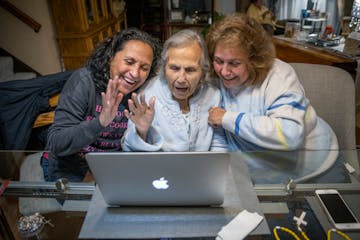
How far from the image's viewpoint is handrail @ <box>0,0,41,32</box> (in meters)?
2.92

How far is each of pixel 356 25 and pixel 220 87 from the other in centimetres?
222

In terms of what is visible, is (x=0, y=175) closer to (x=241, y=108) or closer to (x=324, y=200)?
(x=241, y=108)

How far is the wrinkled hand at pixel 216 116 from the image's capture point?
50.0 inches

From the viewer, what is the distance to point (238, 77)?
4.14ft

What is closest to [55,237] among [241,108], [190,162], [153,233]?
[153,233]

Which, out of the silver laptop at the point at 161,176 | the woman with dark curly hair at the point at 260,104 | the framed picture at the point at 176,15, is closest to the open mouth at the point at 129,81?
the woman with dark curly hair at the point at 260,104

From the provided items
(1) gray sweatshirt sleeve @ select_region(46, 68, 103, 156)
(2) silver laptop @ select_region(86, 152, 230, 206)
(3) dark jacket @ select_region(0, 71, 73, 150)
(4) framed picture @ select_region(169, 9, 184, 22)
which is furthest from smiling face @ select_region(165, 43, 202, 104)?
(4) framed picture @ select_region(169, 9, 184, 22)

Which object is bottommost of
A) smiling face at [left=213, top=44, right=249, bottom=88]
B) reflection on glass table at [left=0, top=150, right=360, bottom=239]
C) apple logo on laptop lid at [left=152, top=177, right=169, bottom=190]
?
reflection on glass table at [left=0, top=150, right=360, bottom=239]

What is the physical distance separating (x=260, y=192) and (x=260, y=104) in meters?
0.42

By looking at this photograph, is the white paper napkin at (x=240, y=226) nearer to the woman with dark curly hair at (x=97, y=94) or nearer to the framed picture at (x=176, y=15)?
the woman with dark curly hair at (x=97, y=94)

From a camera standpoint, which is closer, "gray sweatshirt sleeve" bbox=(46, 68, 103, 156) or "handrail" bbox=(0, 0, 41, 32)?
"gray sweatshirt sleeve" bbox=(46, 68, 103, 156)

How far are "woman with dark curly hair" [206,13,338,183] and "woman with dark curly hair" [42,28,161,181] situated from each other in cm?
32

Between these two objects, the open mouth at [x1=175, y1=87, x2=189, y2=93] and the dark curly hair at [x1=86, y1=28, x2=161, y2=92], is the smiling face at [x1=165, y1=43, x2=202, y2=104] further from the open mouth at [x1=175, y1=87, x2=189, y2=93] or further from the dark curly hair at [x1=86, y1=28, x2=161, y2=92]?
the dark curly hair at [x1=86, y1=28, x2=161, y2=92]

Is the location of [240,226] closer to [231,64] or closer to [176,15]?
[231,64]
